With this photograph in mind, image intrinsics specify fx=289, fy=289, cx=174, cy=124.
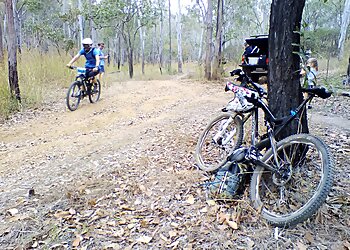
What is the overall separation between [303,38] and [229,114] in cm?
115

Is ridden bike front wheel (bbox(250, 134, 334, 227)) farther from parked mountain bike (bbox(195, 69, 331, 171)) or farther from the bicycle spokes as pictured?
parked mountain bike (bbox(195, 69, 331, 171))

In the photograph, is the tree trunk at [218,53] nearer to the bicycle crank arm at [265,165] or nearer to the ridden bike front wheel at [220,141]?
the ridden bike front wheel at [220,141]

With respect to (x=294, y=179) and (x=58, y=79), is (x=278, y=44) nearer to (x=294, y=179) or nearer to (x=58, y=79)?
(x=294, y=179)

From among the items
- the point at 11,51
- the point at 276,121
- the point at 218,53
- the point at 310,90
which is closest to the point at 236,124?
the point at 276,121

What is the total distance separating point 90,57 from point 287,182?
627cm

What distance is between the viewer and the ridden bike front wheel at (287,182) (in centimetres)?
227

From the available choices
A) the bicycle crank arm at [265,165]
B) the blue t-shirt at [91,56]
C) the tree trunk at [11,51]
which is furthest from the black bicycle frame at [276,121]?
the tree trunk at [11,51]

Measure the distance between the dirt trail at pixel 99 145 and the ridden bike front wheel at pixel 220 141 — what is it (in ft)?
0.63

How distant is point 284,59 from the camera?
266 cm

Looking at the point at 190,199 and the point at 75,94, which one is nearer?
the point at 190,199

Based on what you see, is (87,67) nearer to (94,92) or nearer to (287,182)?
(94,92)

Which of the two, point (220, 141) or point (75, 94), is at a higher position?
point (75, 94)

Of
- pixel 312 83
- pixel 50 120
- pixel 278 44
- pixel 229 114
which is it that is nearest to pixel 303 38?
pixel 278 44

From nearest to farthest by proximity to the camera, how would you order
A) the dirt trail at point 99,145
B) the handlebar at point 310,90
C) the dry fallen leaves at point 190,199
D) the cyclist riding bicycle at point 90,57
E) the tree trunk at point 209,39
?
the handlebar at point 310,90 < the dry fallen leaves at point 190,199 < the dirt trail at point 99,145 < the cyclist riding bicycle at point 90,57 < the tree trunk at point 209,39
